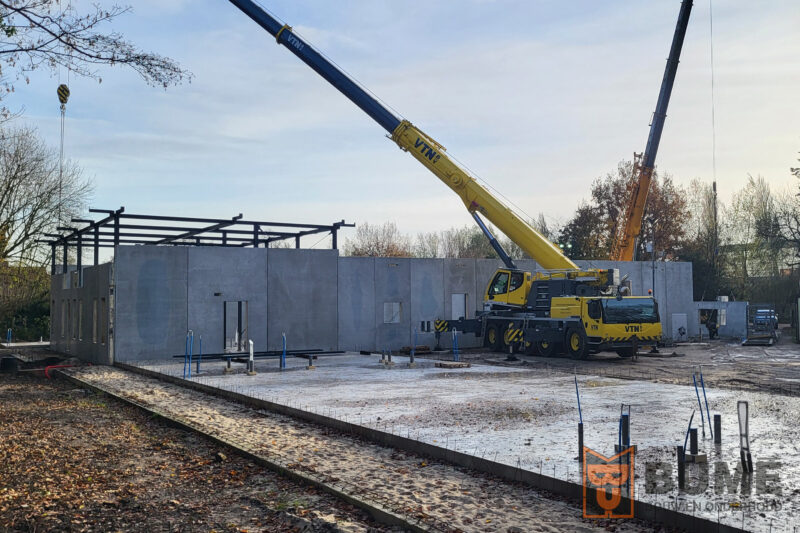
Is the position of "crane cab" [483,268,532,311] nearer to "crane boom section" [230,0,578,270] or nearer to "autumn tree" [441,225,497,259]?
"crane boom section" [230,0,578,270]

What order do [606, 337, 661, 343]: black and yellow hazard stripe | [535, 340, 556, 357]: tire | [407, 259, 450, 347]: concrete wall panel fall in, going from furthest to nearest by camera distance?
[407, 259, 450, 347]: concrete wall panel → [535, 340, 556, 357]: tire → [606, 337, 661, 343]: black and yellow hazard stripe

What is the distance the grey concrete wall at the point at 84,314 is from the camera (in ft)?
78.9

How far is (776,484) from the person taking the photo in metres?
7.19

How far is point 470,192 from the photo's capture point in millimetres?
25094

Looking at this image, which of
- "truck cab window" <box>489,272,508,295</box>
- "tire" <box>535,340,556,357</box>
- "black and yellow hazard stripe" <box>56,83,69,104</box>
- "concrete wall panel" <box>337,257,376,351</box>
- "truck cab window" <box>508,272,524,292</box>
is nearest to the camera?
"black and yellow hazard stripe" <box>56,83,69,104</box>

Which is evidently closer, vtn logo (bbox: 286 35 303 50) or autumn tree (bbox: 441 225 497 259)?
vtn logo (bbox: 286 35 303 50)

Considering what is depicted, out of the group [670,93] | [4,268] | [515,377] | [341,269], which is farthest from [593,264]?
[4,268]

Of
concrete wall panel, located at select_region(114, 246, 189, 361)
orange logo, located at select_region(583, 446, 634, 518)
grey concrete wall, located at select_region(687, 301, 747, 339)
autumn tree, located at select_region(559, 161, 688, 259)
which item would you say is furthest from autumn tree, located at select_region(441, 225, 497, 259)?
orange logo, located at select_region(583, 446, 634, 518)

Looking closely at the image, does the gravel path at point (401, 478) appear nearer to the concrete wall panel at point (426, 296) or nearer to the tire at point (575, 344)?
the tire at point (575, 344)

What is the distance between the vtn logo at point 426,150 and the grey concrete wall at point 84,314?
36.9ft

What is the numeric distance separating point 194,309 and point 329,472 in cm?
1764

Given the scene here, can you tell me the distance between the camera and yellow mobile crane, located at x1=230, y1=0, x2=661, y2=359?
23484 millimetres

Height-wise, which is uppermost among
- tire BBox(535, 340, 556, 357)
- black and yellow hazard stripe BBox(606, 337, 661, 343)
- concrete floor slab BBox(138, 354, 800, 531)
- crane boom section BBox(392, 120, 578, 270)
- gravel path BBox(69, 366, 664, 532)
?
crane boom section BBox(392, 120, 578, 270)

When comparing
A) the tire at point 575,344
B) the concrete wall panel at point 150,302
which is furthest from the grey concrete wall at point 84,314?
the tire at point 575,344
